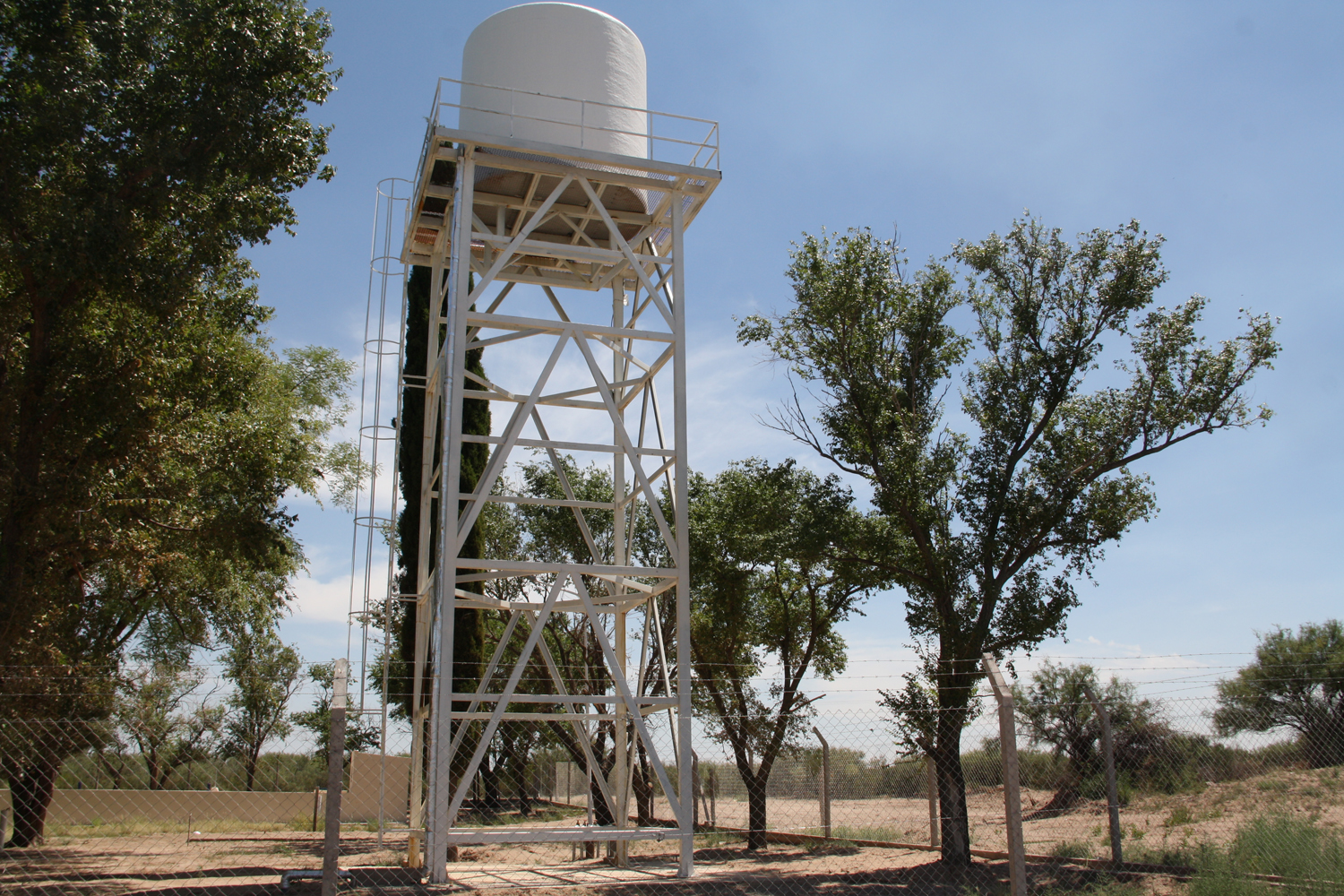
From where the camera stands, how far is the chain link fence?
1049 cm

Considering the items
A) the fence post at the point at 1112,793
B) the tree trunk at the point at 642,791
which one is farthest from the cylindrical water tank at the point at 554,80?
the tree trunk at the point at 642,791

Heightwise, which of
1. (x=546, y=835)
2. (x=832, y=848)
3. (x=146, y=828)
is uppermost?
(x=546, y=835)

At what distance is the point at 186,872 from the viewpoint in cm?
1363

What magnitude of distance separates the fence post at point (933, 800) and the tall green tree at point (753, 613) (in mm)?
2546

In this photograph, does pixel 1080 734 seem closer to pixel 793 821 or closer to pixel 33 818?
pixel 793 821

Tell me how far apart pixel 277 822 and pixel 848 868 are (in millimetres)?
19858

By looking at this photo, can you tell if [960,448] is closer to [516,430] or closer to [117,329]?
[516,430]

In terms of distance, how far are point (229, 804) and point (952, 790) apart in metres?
20.9

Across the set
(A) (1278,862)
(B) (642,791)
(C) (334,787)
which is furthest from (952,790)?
(C) (334,787)

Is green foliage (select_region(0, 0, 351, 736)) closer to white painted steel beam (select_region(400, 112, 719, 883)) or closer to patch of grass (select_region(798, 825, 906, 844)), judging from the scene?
white painted steel beam (select_region(400, 112, 719, 883))

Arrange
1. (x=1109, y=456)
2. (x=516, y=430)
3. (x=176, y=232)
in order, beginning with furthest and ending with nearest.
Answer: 1. (x=1109, y=456)
2. (x=176, y=232)
3. (x=516, y=430)

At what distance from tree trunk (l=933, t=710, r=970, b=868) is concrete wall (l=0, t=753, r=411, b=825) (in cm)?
1171

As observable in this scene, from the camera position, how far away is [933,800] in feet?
53.9

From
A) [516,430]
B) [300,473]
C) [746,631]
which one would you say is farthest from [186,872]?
[746,631]
